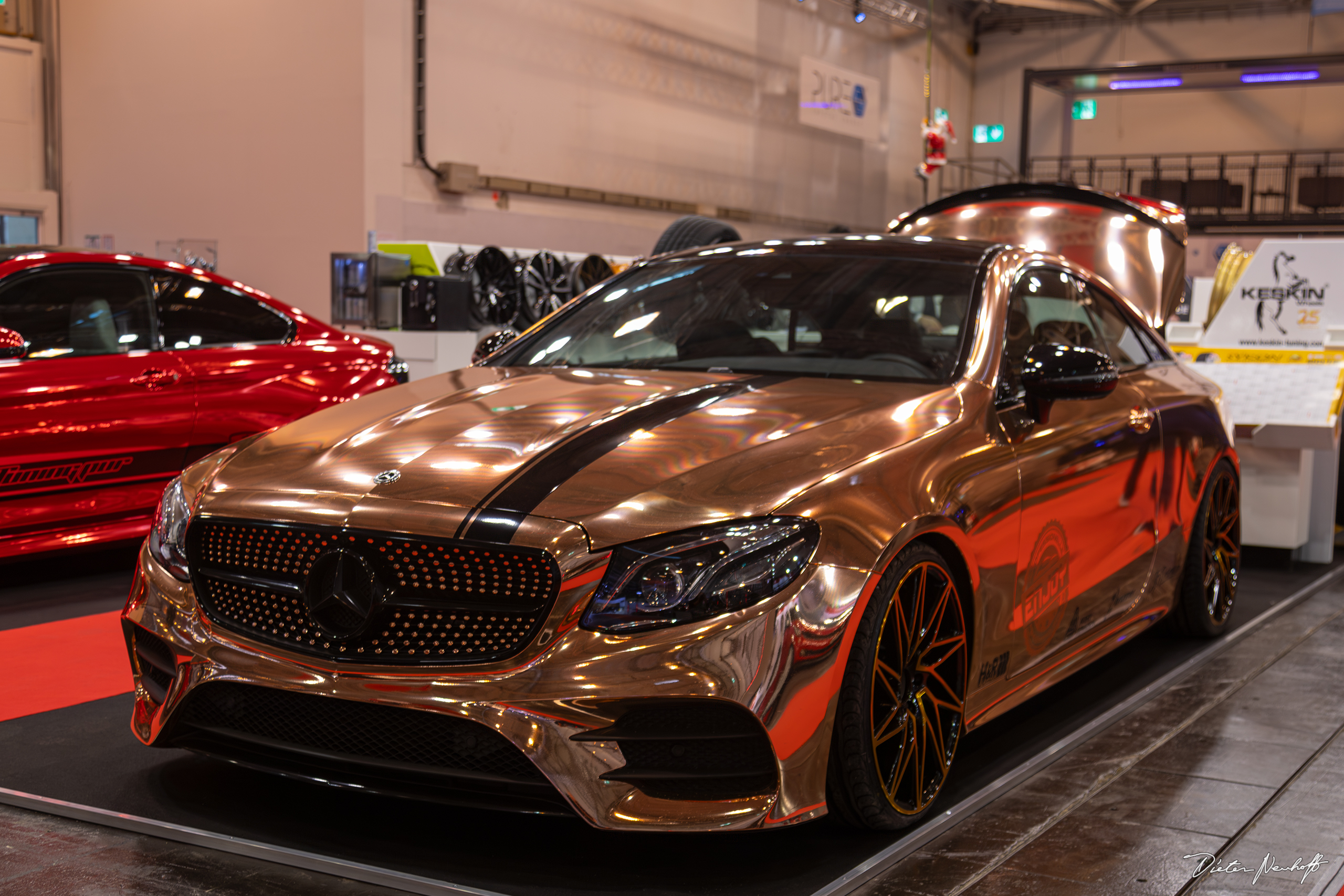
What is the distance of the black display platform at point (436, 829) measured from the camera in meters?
2.48

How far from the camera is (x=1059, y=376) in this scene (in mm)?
3262

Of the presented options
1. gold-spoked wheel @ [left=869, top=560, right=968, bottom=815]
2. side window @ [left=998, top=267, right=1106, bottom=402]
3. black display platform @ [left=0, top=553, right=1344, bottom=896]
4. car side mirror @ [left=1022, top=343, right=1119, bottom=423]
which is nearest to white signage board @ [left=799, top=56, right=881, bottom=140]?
side window @ [left=998, top=267, right=1106, bottom=402]

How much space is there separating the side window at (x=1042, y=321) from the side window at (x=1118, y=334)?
0.16 feet

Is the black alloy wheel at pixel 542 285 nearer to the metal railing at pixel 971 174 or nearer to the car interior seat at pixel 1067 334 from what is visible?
the car interior seat at pixel 1067 334

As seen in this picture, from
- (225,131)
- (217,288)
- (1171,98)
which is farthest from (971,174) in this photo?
(217,288)

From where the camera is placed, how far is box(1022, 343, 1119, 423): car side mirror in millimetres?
3264

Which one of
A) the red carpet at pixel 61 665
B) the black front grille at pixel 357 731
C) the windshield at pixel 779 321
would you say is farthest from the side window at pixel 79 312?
the black front grille at pixel 357 731

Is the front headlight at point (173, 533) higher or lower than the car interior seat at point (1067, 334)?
lower

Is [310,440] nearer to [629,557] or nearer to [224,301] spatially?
[629,557]

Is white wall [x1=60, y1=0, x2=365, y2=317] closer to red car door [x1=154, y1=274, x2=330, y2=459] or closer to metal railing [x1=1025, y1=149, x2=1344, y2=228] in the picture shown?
red car door [x1=154, y1=274, x2=330, y2=459]

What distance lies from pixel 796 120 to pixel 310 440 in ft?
64.6

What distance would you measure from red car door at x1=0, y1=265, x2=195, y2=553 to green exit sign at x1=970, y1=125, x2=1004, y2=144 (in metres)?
24.5

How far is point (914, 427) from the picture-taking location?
9.34 feet

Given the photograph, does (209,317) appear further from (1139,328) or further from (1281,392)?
(1281,392)
